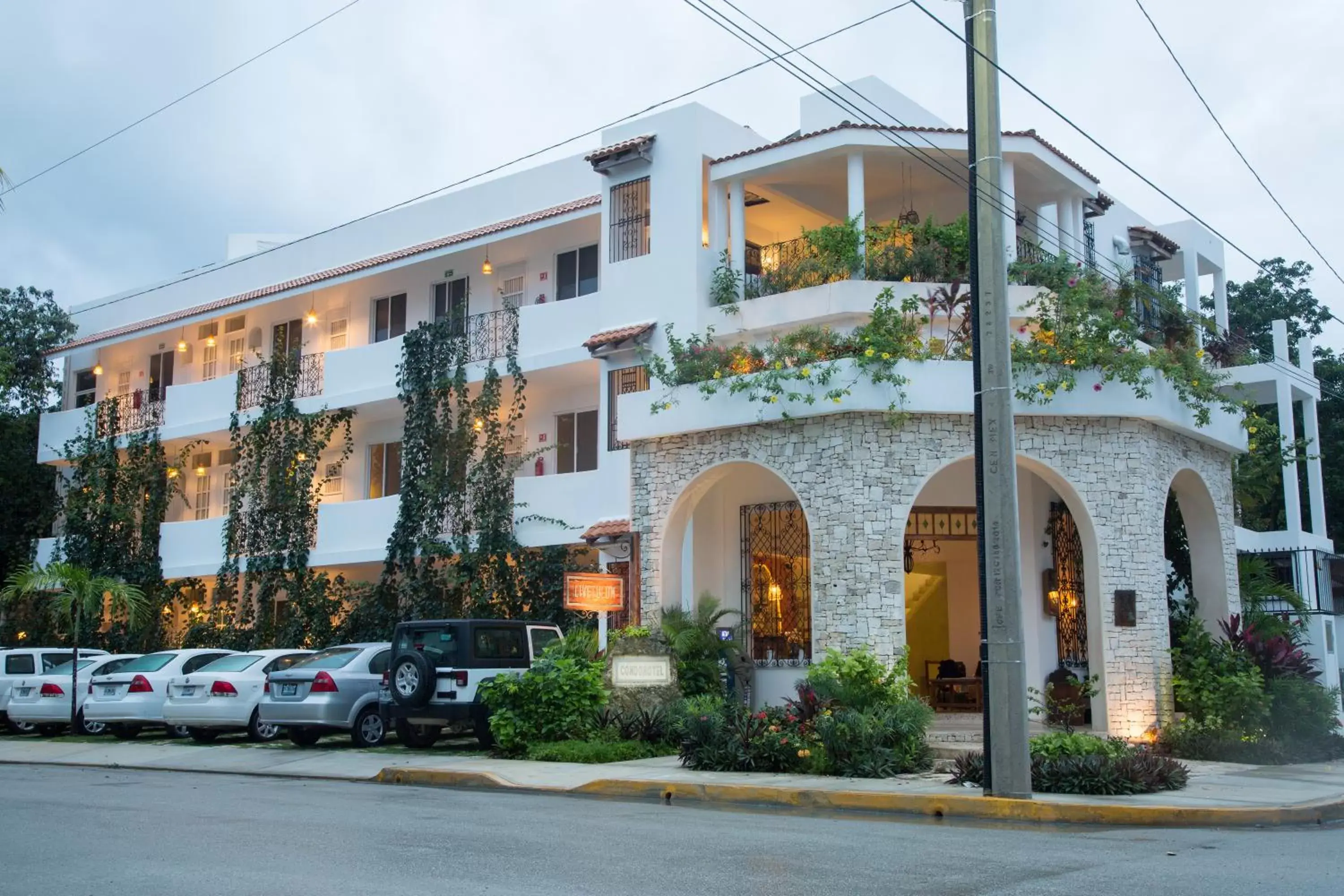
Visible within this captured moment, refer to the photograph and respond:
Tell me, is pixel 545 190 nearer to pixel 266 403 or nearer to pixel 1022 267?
pixel 266 403

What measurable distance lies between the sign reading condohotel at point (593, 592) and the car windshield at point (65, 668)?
1072 cm

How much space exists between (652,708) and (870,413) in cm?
508

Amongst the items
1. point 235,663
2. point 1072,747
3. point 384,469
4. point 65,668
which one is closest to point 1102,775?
point 1072,747

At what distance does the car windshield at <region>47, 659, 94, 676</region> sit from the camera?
24.2 meters

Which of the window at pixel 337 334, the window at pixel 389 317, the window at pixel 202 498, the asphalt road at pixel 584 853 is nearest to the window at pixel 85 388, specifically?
the window at pixel 202 498

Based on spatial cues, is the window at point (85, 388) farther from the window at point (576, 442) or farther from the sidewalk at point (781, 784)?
the sidewalk at point (781, 784)

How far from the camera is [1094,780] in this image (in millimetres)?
13156

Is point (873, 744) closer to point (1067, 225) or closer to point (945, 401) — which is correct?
point (945, 401)

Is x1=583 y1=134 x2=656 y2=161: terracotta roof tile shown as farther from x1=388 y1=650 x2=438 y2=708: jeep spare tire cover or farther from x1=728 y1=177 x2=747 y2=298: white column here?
x1=388 y1=650 x2=438 y2=708: jeep spare tire cover

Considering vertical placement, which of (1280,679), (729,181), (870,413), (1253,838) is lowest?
(1253,838)

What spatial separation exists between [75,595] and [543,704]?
13.3 meters

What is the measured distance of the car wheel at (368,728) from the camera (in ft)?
64.9

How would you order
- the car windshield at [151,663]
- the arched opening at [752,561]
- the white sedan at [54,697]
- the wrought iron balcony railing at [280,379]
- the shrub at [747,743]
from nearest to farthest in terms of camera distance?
the shrub at [747,743] → the arched opening at [752,561] → the car windshield at [151,663] → the white sedan at [54,697] → the wrought iron balcony railing at [280,379]

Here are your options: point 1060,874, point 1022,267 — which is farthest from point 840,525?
point 1060,874
